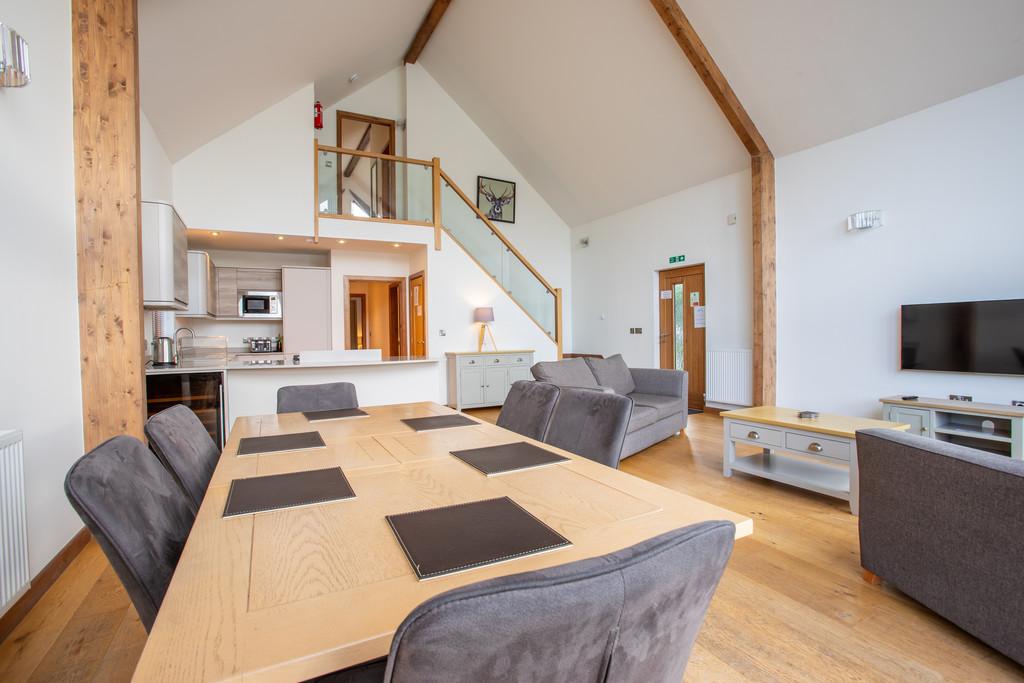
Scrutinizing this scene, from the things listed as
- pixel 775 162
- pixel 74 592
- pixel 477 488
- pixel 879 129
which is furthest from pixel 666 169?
pixel 74 592

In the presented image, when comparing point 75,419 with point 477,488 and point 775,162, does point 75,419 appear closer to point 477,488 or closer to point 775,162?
point 477,488

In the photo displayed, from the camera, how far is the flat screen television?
3.70 m

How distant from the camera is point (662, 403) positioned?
4.39m

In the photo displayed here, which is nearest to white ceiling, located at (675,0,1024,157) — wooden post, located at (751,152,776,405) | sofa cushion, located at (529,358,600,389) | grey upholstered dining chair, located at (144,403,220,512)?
wooden post, located at (751,152,776,405)

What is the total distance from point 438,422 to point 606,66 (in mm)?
5354

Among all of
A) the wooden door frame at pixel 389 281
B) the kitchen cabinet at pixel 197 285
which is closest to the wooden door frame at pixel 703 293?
the wooden door frame at pixel 389 281

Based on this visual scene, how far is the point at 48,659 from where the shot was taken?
5.19 ft

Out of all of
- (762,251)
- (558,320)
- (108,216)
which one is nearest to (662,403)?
(762,251)

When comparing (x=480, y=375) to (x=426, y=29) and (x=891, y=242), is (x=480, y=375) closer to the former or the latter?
(x=891, y=242)

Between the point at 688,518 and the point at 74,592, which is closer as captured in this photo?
the point at 688,518

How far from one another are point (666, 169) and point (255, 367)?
5.47 m

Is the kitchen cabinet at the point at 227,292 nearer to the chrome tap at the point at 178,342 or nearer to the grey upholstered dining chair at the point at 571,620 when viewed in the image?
the chrome tap at the point at 178,342

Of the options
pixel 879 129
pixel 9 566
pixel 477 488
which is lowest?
pixel 9 566

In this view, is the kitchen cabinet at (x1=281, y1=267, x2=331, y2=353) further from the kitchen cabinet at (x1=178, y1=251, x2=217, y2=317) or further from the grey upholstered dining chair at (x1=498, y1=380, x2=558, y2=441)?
the grey upholstered dining chair at (x1=498, y1=380, x2=558, y2=441)
